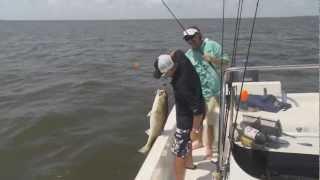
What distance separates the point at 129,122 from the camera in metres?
11.3

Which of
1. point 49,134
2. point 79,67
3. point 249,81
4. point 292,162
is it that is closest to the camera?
point 292,162

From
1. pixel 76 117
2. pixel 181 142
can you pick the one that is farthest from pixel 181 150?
pixel 76 117

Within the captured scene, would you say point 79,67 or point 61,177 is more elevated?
point 79,67

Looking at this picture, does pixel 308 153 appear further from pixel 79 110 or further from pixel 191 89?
pixel 79 110

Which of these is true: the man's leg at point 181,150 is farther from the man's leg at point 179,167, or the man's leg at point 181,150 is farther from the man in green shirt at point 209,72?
the man in green shirt at point 209,72

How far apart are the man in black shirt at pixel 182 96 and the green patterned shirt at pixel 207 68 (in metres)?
0.72

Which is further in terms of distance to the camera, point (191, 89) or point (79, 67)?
point (79, 67)

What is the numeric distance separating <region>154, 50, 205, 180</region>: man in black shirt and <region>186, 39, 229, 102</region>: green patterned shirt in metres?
0.72

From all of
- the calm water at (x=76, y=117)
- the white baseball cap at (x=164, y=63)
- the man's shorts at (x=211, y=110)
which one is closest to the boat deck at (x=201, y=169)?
the man's shorts at (x=211, y=110)

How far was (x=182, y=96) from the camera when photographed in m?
4.57

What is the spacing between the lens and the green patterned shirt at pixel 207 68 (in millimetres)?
5312

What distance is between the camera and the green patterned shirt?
5312 millimetres

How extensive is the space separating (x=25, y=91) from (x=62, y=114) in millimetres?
4610

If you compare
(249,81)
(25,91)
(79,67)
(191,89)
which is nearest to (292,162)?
(191,89)
